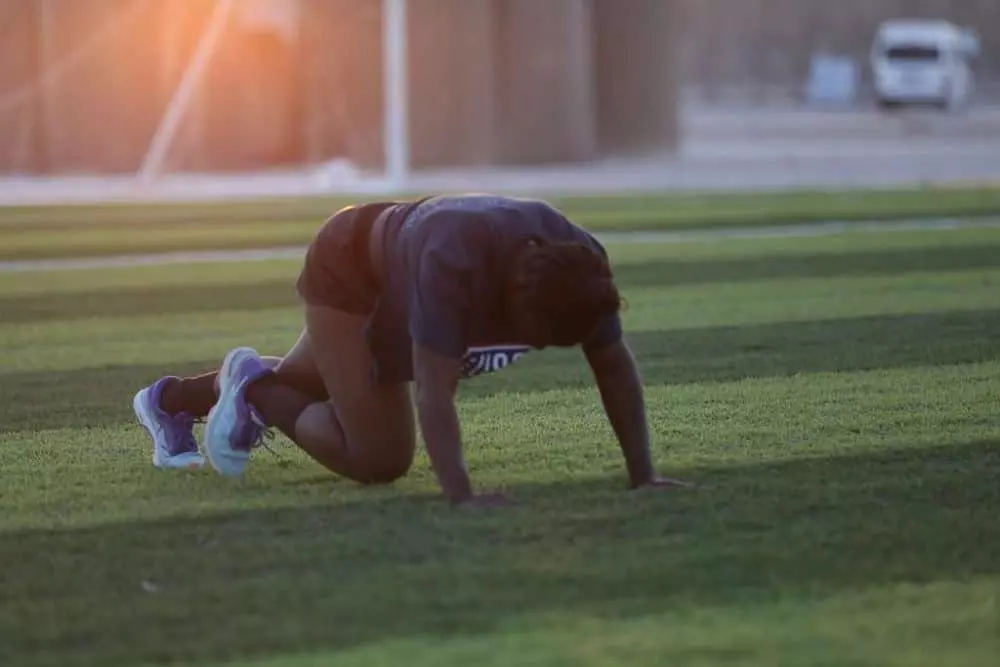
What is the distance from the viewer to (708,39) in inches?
2842

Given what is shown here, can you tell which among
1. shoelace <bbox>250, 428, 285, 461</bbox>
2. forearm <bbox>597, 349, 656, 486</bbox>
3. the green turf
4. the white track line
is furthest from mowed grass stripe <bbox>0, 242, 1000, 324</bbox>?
forearm <bbox>597, 349, 656, 486</bbox>

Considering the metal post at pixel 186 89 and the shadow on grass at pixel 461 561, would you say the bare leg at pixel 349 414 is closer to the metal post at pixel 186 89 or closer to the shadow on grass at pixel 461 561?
the shadow on grass at pixel 461 561

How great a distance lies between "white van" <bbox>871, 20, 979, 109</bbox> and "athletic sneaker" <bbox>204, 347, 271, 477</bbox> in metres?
51.7

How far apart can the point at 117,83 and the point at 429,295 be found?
23867 millimetres

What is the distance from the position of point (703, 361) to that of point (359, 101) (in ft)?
68.4

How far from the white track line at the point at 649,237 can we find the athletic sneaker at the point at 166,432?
7.74 metres

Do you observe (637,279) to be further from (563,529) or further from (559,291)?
(559,291)

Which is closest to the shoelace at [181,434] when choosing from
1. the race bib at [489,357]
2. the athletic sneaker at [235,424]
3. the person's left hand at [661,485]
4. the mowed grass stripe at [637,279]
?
the athletic sneaker at [235,424]

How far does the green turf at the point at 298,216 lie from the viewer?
54.0 feet

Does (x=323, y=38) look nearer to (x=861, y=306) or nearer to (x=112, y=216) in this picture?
(x=112, y=216)

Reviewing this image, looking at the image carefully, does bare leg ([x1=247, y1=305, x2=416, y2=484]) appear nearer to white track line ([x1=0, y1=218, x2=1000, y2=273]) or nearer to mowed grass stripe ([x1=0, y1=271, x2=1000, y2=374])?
mowed grass stripe ([x1=0, y1=271, x2=1000, y2=374])

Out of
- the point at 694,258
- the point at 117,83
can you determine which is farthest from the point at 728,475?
the point at 117,83

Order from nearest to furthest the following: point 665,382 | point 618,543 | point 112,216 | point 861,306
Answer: point 618,543 → point 665,382 → point 861,306 → point 112,216

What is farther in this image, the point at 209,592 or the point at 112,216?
the point at 112,216
